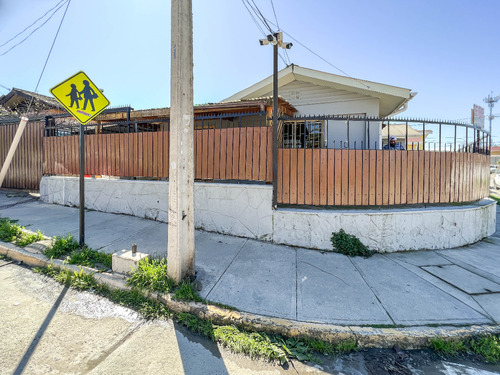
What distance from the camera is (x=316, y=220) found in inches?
177

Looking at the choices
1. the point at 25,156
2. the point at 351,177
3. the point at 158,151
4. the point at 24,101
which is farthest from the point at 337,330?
the point at 24,101

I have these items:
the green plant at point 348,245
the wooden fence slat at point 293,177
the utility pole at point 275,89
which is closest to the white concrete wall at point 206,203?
the utility pole at point 275,89

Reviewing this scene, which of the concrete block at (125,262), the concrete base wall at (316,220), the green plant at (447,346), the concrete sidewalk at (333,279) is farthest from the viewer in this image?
the concrete base wall at (316,220)

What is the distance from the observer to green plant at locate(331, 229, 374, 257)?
170 inches

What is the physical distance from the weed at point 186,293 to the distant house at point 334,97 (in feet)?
19.4

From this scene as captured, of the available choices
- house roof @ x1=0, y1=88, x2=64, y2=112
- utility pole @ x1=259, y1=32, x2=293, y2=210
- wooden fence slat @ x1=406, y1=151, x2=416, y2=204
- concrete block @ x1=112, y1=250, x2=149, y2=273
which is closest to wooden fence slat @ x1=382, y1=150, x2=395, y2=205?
wooden fence slat @ x1=406, y1=151, x2=416, y2=204

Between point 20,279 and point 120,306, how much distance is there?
1790 millimetres

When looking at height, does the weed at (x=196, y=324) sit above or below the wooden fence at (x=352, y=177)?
below

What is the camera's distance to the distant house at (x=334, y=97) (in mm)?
7474

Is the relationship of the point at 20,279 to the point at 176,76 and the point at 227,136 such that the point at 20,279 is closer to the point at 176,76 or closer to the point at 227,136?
the point at 176,76

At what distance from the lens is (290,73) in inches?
312

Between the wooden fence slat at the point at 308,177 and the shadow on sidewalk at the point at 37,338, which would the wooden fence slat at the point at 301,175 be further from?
the shadow on sidewalk at the point at 37,338

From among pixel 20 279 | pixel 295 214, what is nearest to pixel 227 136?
pixel 295 214

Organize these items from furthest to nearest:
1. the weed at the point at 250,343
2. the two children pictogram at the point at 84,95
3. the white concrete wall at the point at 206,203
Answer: the white concrete wall at the point at 206,203
the two children pictogram at the point at 84,95
the weed at the point at 250,343
